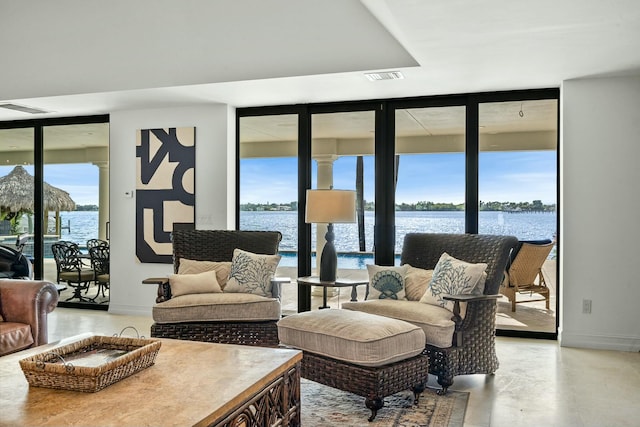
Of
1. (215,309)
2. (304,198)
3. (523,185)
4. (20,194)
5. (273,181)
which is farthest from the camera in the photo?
(20,194)

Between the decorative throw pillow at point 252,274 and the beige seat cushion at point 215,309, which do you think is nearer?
the beige seat cushion at point 215,309

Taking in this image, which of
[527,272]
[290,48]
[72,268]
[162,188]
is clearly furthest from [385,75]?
[72,268]

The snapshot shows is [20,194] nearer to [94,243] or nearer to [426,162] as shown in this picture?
[94,243]

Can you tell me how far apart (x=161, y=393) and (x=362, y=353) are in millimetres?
1320

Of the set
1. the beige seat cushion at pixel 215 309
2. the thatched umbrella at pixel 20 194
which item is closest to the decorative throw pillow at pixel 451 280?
the beige seat cushion at pixel 215 309

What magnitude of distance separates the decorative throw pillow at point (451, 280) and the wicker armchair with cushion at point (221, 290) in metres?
1.27

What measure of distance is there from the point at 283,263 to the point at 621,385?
3.42 metres

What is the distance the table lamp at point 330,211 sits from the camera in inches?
184

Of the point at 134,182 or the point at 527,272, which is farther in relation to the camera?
the point at 134,182

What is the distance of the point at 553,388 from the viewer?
3.72 m

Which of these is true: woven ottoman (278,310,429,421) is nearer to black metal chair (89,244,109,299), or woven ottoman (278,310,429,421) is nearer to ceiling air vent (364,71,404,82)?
ceiling air vent (364,71,404,82)

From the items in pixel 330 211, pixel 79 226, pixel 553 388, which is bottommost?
pixel 553 388

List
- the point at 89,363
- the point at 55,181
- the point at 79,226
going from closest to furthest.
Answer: the point at 89,363
the point at 79,226
the point at 55,181

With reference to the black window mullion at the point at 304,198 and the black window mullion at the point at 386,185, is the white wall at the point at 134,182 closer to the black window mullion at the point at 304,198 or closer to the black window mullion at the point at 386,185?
the black window mullion at the point at 304,198
